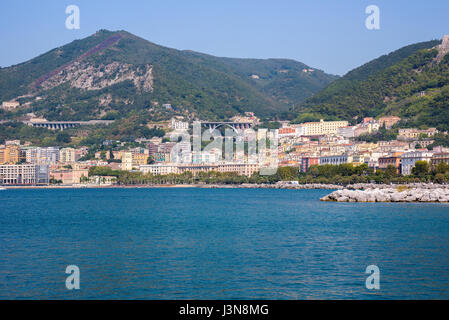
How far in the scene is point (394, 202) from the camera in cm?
3994

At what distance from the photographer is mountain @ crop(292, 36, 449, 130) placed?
94.1m

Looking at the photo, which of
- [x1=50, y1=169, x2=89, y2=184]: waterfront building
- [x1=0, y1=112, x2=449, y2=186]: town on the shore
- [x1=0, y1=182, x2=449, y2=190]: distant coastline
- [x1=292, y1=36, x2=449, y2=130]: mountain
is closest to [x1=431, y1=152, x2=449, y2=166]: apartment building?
[x1=0, y1=112, x2=449, y2=186]: town on the shore

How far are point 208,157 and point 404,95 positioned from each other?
3278 cm

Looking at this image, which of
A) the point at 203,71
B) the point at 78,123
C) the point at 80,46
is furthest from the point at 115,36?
the point at 78,123

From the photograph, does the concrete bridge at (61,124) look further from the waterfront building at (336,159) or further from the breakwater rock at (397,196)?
the breakwater rock at (397,196)

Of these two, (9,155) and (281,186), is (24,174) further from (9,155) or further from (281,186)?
(281,186)

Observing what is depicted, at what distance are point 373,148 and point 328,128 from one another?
2487cm

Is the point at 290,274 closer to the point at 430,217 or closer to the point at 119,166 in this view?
the point at 430,217

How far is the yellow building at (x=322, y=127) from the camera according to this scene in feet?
365

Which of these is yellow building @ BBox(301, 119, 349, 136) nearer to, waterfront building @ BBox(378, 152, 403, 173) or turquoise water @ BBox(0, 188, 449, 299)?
waterfront building @ BBox(378, 152, 403, 173)

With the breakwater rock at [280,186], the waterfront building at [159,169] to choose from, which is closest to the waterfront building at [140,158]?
the waterfront building at [159,169]

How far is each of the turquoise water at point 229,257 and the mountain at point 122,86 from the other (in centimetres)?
10930

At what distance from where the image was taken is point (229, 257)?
1756 centimetres
